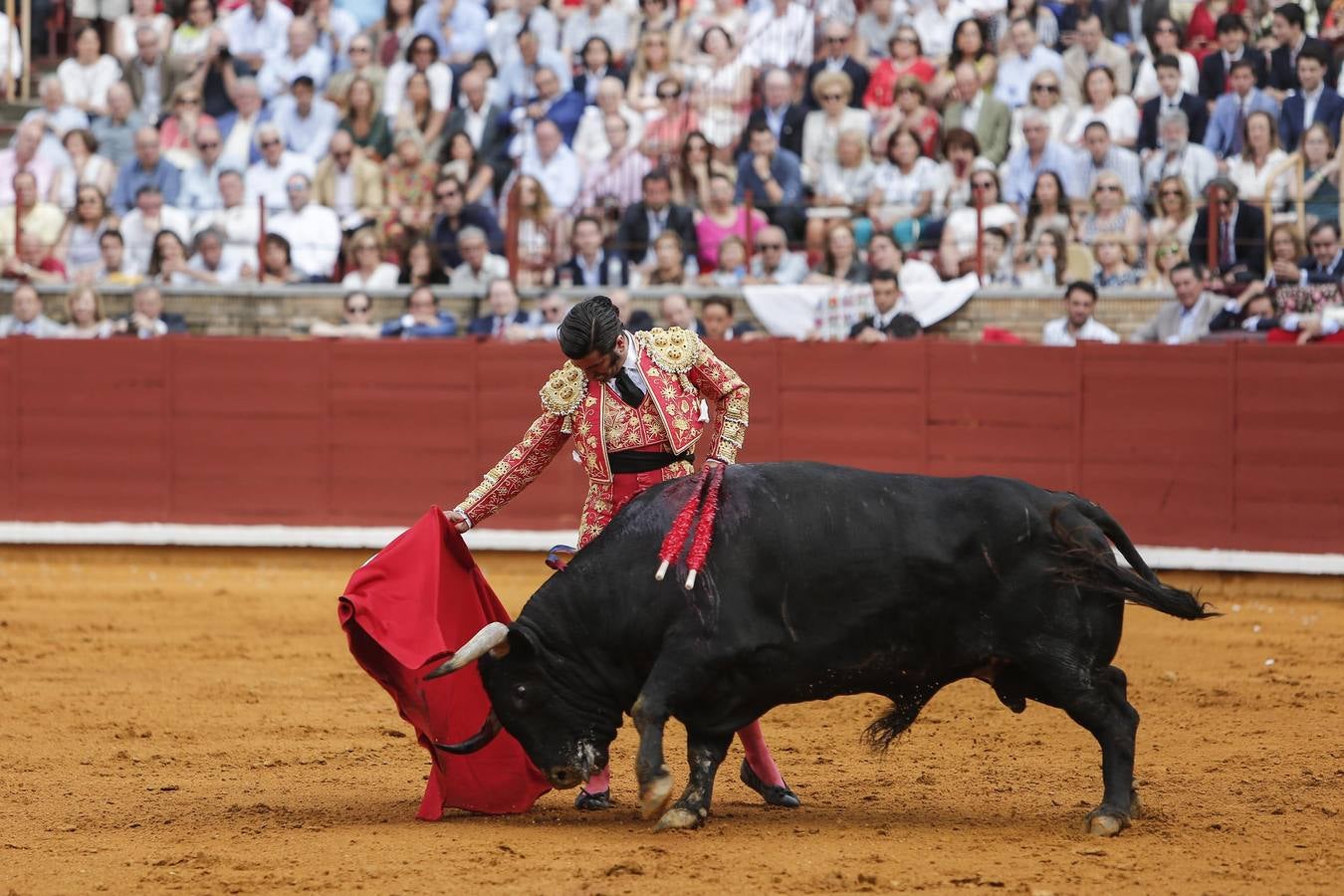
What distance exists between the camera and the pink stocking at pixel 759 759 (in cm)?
508

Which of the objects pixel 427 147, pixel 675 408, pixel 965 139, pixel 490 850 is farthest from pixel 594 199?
pixel 490 850

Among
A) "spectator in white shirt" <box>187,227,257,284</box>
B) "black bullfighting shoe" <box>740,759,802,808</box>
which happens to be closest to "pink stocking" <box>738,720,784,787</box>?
"black bullfighting shoe" <box>740,759,802,808</box>

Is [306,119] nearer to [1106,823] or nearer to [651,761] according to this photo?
[651,761]

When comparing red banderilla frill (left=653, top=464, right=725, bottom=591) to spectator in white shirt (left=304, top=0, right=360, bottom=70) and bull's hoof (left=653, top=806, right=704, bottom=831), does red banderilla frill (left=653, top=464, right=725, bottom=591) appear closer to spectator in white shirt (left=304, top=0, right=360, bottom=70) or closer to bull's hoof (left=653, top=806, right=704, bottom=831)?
bull's hoof (left=653, top=806, right=704, bottom=831)

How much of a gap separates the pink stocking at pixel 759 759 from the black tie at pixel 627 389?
0.91m

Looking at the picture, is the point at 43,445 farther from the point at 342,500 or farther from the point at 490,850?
the point at 490,850

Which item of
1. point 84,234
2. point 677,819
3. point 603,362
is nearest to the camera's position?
point 677,819

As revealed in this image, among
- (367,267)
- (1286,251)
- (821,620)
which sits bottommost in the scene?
(821,620)

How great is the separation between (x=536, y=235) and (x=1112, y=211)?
3.31 metres

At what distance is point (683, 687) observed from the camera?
4.62 metres

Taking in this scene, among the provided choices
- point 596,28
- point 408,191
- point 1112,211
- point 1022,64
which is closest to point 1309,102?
point 1112,211

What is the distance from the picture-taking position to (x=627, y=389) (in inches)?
196

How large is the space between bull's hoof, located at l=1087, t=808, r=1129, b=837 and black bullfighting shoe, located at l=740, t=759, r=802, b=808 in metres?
0.83

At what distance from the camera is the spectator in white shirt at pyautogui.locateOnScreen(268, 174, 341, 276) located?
11.6 metres
